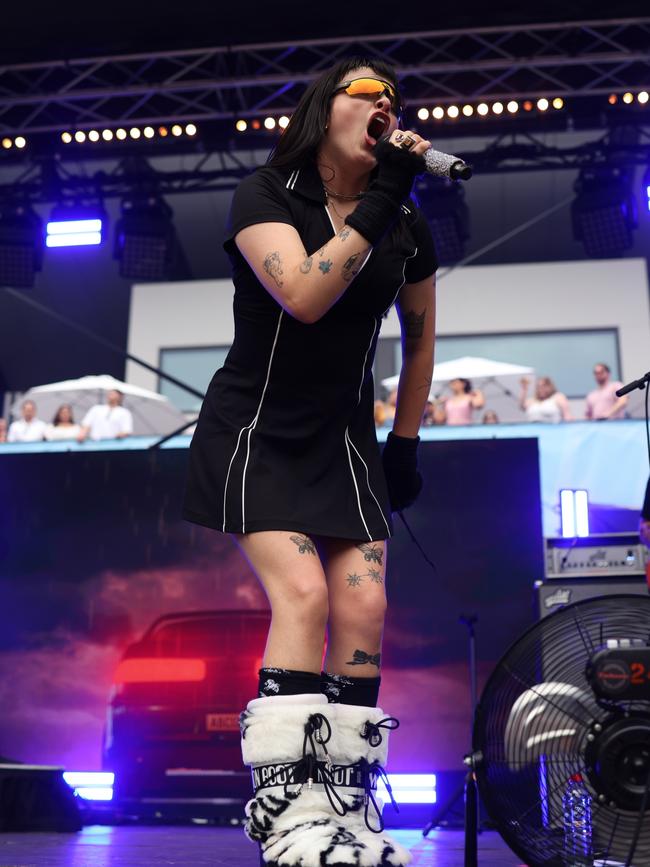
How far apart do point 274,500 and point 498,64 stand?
5884 mm

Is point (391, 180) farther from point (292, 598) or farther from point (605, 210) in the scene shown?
point (605, 210)

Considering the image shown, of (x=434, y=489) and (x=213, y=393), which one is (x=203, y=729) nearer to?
(x=434, y=489)

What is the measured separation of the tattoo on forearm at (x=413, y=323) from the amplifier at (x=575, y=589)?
2.29 m

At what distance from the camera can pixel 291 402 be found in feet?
6.12

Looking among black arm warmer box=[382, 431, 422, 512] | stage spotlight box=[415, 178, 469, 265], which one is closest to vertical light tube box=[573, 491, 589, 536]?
black arm warmer box=[382, 431, 422, 512]

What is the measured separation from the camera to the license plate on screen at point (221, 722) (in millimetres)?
4980

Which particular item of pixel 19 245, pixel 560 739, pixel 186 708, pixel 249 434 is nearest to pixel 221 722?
pixel 186 708

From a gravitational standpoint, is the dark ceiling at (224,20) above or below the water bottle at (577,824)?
above

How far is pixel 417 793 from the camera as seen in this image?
4.91m

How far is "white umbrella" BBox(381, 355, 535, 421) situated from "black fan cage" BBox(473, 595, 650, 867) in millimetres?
7203

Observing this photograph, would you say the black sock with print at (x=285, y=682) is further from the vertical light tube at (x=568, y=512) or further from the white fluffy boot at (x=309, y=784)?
the vertical light tube at (x=568, y=512)

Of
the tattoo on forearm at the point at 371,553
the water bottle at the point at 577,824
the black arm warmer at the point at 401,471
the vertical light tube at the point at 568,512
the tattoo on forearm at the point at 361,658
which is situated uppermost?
the vertical light tube at the point at 568,512

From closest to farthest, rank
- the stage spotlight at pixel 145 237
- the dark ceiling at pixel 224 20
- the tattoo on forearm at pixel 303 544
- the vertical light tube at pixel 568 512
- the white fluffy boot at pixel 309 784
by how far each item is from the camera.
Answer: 1. the white fluffy boot at pixel 309 784
2. the tattoo on forearm at pixel 303 544
3. the vertical light tube at pixel 568 512
4. the dark ceiling at pixel 224 20
5. the stage spotlight at pixel 145 237

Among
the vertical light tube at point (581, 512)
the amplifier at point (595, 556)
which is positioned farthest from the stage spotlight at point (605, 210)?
the amplifier at point (595, 556)
